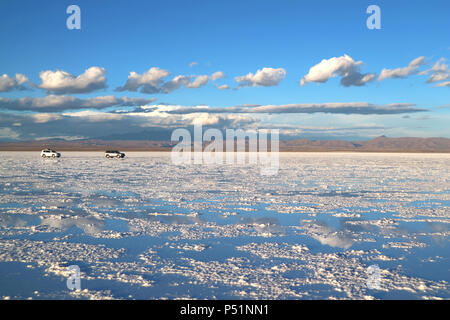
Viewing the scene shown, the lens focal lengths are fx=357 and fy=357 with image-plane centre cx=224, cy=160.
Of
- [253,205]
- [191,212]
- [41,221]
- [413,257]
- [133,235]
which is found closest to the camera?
[413,257]

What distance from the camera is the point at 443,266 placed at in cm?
686

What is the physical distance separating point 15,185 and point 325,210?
16441 mm

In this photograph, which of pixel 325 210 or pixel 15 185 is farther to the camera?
pixel 15 185

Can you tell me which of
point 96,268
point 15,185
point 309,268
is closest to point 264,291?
point 309,268

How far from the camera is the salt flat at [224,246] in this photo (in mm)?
5818

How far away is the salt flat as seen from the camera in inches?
229

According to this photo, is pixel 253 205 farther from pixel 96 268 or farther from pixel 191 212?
pixel 96 268

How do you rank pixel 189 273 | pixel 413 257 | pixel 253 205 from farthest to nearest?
pixel 253 205 → pixel 413 257 → pixel 189 273

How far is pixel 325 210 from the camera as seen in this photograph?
1271cm

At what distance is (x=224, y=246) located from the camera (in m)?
8.20

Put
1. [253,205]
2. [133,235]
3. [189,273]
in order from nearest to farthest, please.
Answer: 1. [189,273]
2. [133,235]
3. [253,205]

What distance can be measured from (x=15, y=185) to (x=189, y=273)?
1690cm
